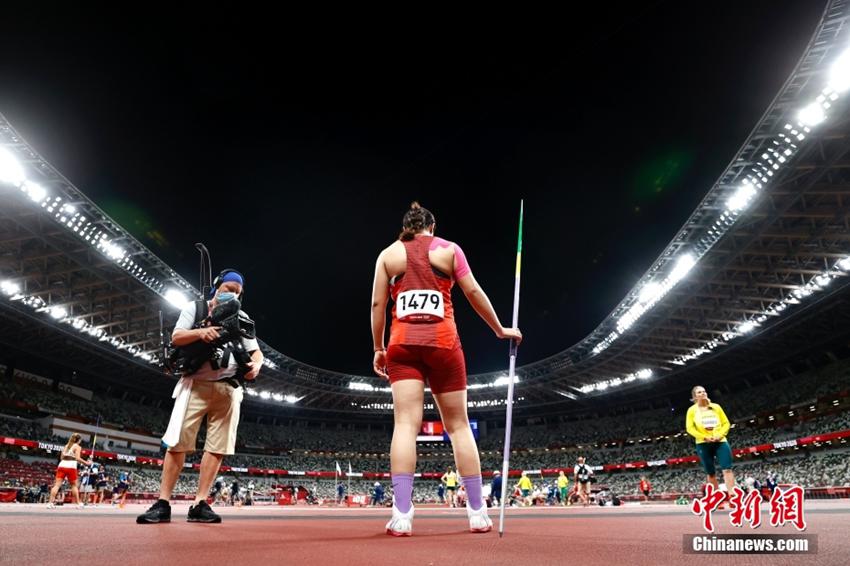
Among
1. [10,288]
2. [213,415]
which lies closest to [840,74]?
[213,415]

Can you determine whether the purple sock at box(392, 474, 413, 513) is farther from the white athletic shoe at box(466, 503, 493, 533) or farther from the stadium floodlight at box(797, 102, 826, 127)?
the stadium floodlight at box(797, 102, 826, 127)

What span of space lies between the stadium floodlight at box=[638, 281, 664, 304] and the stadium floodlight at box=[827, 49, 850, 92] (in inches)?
511

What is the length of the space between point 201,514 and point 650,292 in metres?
27.3

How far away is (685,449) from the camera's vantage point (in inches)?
1576

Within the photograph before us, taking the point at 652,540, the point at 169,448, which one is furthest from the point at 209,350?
the point at 652,540

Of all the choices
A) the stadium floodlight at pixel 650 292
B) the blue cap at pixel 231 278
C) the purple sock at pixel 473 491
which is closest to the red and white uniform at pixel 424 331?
the purple sock at pixel 473 491

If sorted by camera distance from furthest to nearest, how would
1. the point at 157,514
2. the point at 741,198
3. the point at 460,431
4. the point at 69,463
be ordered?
the point at 741,198 → the point at 69,463 → the point at 157,514 → the point at 460,431

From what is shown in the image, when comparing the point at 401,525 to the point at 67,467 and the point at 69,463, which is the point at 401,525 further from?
the point at 69,463

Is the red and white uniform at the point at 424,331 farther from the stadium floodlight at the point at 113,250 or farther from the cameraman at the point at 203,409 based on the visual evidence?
the stadium floodlight at the point at 113,250

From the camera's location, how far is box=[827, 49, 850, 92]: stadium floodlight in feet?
47.1

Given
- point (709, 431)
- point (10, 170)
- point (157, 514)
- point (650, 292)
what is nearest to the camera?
point (157, 514)

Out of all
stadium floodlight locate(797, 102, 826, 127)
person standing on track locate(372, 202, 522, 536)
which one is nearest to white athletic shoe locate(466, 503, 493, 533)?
person standing on track locate(372, 202, 522, 536)

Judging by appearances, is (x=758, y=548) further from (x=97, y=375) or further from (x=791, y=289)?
(x=97, y=375)

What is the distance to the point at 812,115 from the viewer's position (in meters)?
15.9
